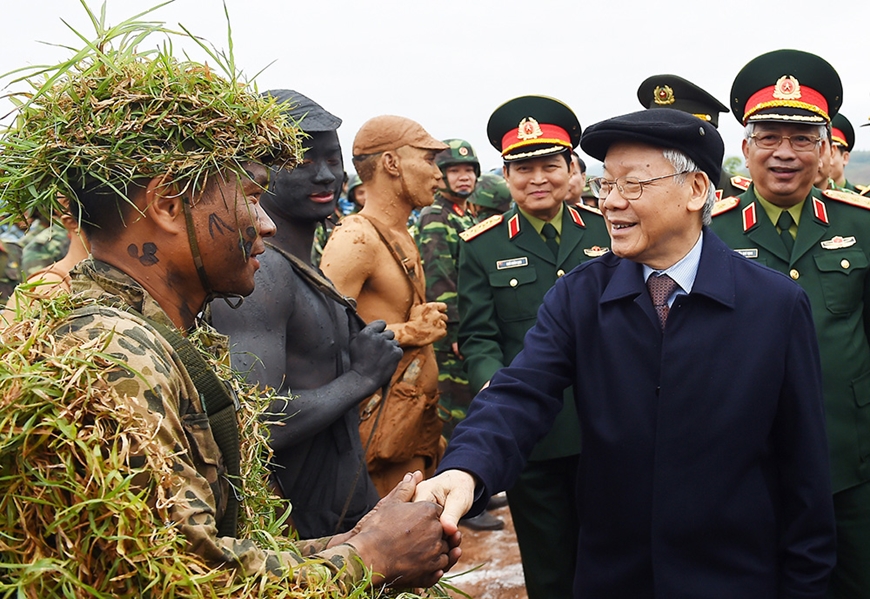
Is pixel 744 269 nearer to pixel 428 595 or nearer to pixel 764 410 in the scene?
pixel 764 410

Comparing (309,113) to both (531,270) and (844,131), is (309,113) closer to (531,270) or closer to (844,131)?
(531,270)

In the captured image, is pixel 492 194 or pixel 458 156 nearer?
pixel 492 194

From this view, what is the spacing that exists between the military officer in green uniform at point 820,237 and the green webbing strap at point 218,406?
298 centimetres

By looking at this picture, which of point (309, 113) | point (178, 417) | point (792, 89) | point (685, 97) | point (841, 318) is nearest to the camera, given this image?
point (178, 417)

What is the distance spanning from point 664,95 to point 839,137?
3.54 meters

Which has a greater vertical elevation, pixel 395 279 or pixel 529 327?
pixel 395 279

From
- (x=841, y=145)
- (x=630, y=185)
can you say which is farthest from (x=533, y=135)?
(x=841, y=145)

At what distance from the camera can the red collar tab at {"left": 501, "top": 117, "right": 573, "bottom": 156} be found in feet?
16.9

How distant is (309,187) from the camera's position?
147 inches

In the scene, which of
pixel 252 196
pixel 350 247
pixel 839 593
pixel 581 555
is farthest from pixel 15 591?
pixel 839 593

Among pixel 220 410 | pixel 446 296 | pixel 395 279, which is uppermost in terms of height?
pixel 220 410

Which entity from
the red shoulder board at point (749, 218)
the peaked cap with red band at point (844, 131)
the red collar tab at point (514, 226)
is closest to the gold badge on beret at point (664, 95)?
the red collar tab at point (514, 226)

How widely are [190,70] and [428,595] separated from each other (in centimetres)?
173

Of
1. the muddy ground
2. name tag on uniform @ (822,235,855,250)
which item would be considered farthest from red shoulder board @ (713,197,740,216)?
the muddy ground
